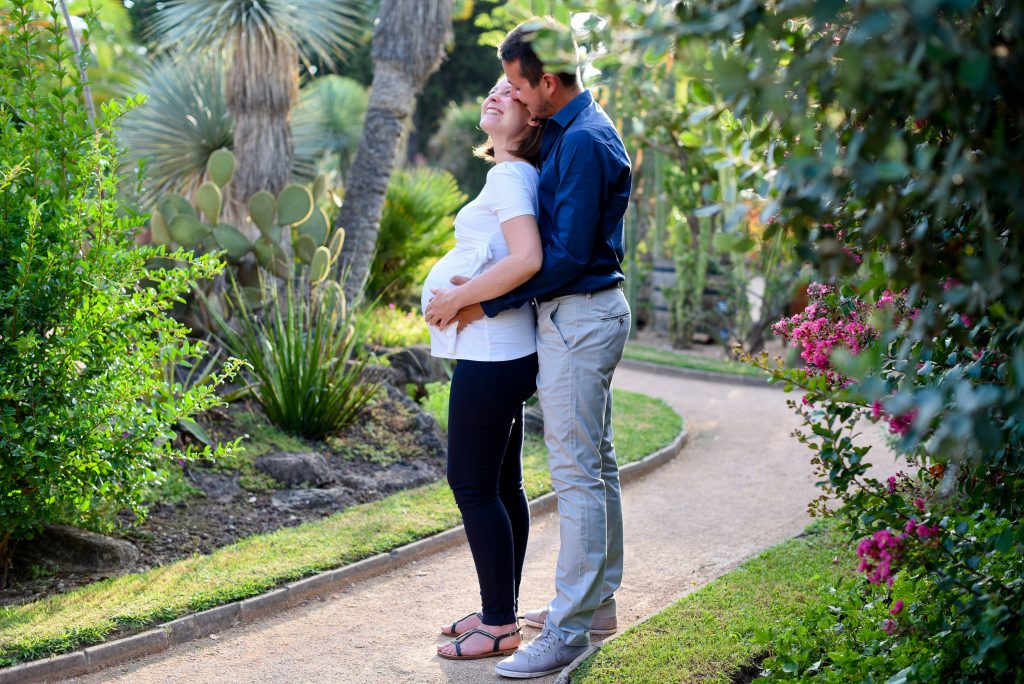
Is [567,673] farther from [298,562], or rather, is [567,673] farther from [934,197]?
[934,197]

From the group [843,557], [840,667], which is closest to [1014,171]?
[840,667]

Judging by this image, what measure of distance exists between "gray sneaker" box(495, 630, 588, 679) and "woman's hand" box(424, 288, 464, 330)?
1.14 metres

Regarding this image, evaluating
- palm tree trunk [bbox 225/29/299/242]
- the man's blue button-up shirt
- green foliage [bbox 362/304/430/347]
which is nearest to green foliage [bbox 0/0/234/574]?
the man's blue button-up shirt

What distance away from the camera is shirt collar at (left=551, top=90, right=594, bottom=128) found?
3387 millimetres

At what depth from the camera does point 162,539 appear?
4992 millimetres

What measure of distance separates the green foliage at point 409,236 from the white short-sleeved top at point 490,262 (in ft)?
23.7

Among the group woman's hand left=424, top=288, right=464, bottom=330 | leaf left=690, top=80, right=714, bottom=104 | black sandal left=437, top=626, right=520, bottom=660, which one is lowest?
black sandal left=437, top=626, right=520, bottom=660

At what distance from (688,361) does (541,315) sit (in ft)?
30.9

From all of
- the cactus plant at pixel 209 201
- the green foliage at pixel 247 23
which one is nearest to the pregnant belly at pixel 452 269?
the cactus plant at pixel 209 201

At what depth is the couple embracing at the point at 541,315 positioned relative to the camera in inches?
130

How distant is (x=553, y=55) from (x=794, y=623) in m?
2.46

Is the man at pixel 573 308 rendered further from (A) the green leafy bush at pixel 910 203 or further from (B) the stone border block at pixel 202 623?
(B) the stone border block at pixel 202 623

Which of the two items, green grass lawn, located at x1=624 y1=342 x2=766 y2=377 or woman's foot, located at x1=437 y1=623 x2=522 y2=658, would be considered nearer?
woman's foot, located at x1=437 y1=623 x2=522 y2=658

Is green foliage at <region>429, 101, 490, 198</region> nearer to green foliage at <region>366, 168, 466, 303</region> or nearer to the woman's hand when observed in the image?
green foliage at <region>366, 168, 466, 303</region>
